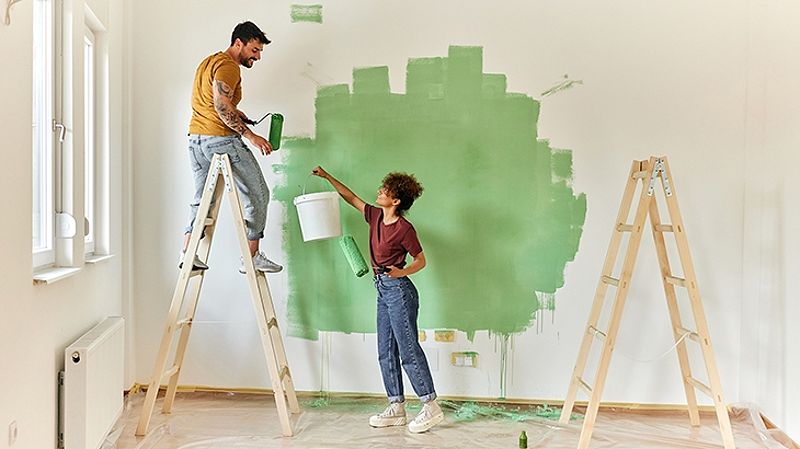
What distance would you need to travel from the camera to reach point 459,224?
12.3 ft

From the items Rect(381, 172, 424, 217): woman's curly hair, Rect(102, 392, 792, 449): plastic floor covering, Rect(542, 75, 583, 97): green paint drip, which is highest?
Rect(542, 75, 583, 97): green paint drip

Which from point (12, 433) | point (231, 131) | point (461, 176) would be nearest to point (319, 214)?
point (231, 131)

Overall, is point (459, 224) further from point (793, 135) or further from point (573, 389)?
point (793, 135)

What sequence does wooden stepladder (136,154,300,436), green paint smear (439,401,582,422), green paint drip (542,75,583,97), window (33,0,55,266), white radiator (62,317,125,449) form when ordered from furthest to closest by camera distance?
1. green paint drip (542,75,583,97)
2. green paint smear (439,401,582,422)
3. wooden stepladder (136,154,300,436)
4. window (33,0,55,266)
5. white radiator (62,317,125,449)

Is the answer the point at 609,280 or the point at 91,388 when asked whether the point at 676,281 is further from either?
the point at 91,388

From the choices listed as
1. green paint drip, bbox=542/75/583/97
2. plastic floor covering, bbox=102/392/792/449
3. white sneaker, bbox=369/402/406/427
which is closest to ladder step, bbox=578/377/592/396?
plastic floor covering, bbox=102/392/792/449

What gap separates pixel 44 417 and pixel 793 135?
348 centimetres

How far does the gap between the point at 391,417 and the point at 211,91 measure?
5.92ft

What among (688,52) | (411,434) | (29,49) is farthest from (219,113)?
(688,52)

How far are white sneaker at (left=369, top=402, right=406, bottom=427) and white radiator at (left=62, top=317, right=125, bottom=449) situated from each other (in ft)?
3.98

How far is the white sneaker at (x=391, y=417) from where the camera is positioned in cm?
340

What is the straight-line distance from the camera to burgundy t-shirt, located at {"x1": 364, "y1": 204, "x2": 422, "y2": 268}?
3352mm

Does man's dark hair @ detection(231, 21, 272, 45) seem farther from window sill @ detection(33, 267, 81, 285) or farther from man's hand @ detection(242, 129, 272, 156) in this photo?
window sill @ detection(33, 267, 81, 285)

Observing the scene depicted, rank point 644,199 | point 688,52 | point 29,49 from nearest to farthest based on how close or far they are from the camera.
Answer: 1. point 29,49
2. point 644,199
3. point 688,52
